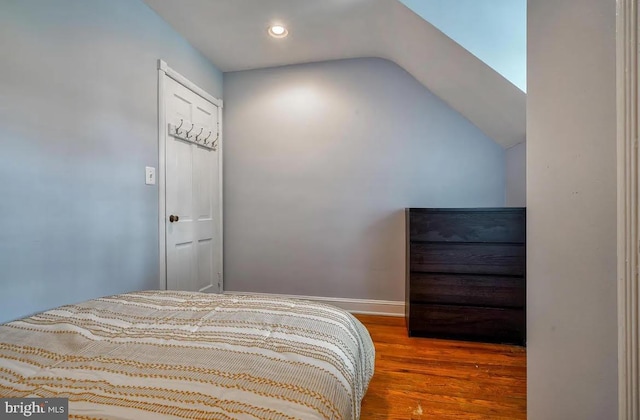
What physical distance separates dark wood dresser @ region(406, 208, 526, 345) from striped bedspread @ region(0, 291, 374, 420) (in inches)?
40.3

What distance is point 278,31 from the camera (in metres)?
2.26

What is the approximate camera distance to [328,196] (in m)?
2.74

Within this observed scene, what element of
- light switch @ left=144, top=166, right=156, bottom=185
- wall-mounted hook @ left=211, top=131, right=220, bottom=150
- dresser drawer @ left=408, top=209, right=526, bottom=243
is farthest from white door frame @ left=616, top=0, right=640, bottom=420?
wall-mounted hook @ left=211, top=131, right=220, bottom=150

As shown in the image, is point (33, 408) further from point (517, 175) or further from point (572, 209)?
point (517, 175)

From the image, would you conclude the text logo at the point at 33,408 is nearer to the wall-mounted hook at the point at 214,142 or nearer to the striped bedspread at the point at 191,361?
the striped bedspread at the point at 191,361

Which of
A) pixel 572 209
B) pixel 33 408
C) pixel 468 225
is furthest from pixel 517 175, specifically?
pixel 33 408

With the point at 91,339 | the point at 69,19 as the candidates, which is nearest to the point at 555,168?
the point at 91,339

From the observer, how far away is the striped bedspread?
2.05 ft

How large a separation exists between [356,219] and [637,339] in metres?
2.23

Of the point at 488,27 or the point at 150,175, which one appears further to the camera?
the point at 150,175

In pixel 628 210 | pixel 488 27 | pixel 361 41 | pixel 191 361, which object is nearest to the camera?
pixel 628 210

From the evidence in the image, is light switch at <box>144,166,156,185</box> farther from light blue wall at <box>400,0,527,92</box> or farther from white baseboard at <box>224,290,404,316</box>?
light blue wall at <box>400,0,527,92</box>

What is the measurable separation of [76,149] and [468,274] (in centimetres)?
251

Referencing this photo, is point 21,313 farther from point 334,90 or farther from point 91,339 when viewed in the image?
point 334,90
